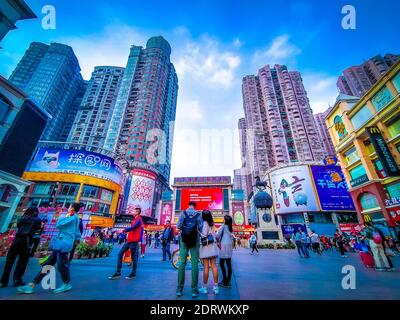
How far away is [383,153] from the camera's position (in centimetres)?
1534

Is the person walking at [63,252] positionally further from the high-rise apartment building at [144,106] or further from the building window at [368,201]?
the high-rise apartment building at [144,106]

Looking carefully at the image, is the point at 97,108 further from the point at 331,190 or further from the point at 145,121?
the point at 331,190

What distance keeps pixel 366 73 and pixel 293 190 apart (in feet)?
213

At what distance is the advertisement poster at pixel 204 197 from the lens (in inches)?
1923

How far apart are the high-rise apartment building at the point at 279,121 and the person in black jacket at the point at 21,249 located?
5901 cm

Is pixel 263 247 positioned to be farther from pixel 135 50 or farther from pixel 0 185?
pixel 135 50

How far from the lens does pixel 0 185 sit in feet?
47.1

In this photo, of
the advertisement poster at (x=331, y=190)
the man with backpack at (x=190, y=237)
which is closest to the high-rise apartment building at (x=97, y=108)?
the advertisement poster at (x=331, y=190)

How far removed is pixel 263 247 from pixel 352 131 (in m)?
16.8

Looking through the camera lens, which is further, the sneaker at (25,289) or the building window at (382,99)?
the building window at (382,99)

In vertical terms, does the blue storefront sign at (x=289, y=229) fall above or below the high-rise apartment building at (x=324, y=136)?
below

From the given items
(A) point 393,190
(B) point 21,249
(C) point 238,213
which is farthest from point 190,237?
(C) point 238,213

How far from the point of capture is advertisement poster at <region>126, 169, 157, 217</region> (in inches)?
1807
